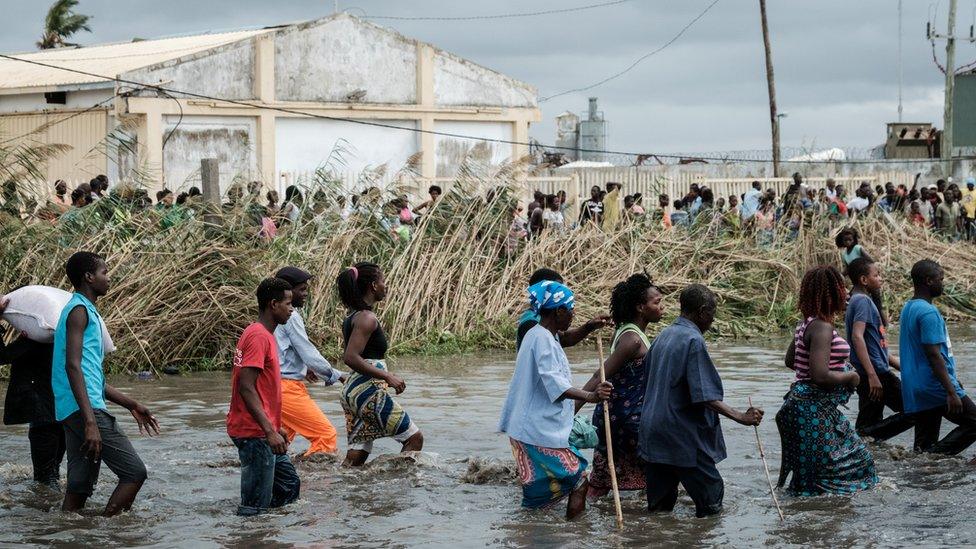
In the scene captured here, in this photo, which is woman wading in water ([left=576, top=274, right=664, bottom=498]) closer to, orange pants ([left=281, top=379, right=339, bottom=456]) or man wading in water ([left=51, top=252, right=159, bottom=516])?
orange pants ([left=281, top=379, right=339, bottom=456])

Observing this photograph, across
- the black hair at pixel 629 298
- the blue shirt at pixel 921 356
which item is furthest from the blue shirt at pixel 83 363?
the blue shirt at pixel 921 356

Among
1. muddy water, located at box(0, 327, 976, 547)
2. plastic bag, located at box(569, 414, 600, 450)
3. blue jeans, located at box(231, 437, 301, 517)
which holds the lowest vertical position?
muddy water, located at box(0, 327, 976, 547)

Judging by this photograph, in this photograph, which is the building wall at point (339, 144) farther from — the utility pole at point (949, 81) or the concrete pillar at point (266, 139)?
the utility pole at point (949, 81)

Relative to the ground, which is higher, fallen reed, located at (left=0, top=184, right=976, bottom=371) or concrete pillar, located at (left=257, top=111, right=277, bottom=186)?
concrete pillar, located at (left=257, top=111, right=277, bottom=186)

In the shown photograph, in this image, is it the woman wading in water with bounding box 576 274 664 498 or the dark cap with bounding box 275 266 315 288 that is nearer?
the woman wading in water with bounding box 576 274 664 498

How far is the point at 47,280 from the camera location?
1401 cm

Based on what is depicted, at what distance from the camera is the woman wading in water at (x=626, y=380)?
7742 mm

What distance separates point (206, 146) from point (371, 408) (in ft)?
63.0

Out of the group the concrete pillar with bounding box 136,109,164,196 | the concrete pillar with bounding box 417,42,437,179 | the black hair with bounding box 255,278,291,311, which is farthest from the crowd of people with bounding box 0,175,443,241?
the concrete pillar with bounding box 417,42,437,179

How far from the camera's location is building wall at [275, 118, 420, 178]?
93.6ft

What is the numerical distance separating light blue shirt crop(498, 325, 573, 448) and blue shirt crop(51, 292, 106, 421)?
2254 mm

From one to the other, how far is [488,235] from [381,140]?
1338 cm

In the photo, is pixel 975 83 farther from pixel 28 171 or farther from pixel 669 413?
pixel 669 413

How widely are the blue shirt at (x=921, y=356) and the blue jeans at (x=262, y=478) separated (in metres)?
4.27
